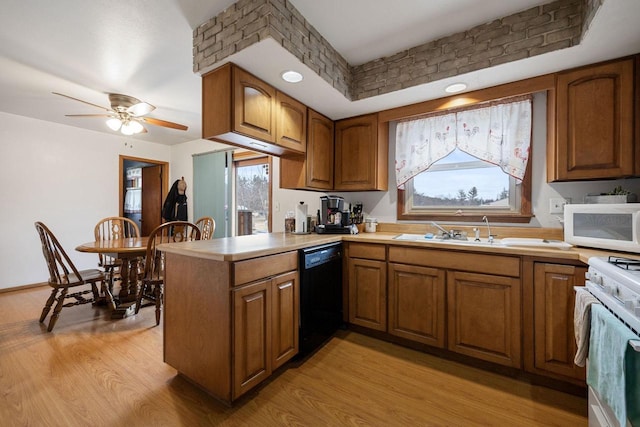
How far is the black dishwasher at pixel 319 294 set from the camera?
1.91 metres

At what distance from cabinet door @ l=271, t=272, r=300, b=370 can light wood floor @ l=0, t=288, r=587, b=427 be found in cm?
16

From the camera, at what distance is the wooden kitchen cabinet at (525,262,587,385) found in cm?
155

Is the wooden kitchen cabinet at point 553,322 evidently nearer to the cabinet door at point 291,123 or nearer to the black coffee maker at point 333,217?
the black coffee maker at point 333,217

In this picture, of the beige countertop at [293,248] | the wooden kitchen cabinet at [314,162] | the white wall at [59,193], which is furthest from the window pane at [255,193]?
the beige countertop at [293,248]

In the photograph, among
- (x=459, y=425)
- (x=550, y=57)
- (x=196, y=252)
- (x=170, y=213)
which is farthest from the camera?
(x=170, y=213)

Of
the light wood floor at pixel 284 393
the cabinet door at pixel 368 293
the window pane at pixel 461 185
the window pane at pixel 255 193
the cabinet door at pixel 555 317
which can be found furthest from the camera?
the window pane at pixel 255 193

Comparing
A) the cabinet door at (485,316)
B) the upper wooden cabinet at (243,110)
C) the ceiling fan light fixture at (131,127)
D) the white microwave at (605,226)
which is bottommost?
the cabinet door at (485,316)

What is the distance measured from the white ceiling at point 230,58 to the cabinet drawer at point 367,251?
4.28 ft

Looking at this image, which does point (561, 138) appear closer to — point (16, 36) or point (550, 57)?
point (550, 57)

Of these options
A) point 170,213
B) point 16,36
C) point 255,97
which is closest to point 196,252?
point 255,97

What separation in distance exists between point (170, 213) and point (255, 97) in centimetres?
377

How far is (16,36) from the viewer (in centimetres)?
196

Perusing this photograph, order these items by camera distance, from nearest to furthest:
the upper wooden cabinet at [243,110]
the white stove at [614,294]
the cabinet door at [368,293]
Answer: the white stove at [614,294] < the upper wooden cabinet at [243,110] < the cabinet door at [368,293]

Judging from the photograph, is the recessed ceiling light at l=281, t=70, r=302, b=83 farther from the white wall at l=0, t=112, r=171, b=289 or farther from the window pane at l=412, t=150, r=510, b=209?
the white wall at l=0, t=112, r=171, b=289
